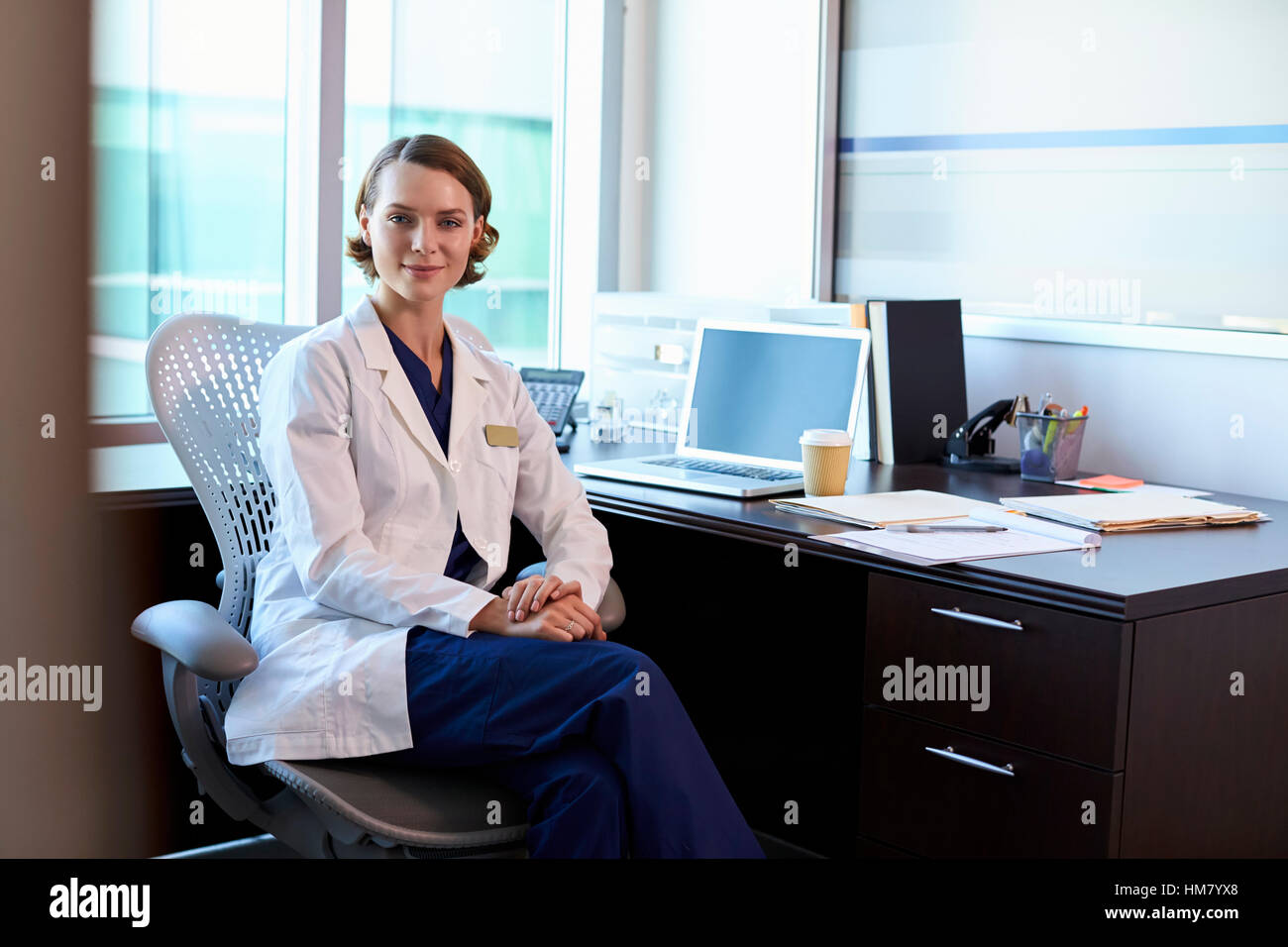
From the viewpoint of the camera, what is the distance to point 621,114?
3385mm

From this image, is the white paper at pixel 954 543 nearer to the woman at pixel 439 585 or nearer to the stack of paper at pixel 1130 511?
the stack of paper at pixel 1130 511

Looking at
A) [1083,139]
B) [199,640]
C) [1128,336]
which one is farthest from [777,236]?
[199,640]

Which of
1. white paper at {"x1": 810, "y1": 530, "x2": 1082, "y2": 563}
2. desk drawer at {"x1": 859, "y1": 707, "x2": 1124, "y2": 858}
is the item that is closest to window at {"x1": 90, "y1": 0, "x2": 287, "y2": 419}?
white paper at {"x1": 810, "y1": 530, "x2": 1082, "y2": 563}

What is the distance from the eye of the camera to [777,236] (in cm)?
313

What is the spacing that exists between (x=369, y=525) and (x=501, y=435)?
10.5 inches

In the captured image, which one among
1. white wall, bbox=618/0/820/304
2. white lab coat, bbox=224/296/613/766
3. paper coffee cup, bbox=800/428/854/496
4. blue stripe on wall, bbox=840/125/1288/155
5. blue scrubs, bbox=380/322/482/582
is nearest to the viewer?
white lab coat, bbox=224/296/613/766

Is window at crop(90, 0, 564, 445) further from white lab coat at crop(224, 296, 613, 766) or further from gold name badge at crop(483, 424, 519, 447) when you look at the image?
gold name badge at crop(483, 424, 519, 447)

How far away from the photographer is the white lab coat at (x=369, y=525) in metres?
1.77

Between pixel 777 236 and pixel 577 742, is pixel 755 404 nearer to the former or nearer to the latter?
pixel 777 236

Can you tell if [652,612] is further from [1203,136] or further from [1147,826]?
[1203,136]

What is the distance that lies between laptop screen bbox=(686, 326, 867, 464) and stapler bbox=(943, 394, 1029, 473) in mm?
330

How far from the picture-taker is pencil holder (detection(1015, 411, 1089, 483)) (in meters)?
2.45

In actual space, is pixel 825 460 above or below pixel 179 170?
below

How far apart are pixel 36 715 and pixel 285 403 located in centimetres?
70
